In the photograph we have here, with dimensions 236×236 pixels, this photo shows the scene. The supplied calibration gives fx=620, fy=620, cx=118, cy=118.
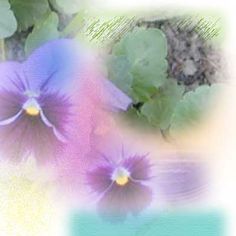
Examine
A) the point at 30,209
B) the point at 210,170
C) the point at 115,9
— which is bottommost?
the point at 30,209

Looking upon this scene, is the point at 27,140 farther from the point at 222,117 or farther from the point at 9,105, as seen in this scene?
the point at 222,117

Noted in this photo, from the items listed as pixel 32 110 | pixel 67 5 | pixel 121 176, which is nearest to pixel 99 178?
pixel 121 176

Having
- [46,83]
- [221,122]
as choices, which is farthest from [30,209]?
[221,122]

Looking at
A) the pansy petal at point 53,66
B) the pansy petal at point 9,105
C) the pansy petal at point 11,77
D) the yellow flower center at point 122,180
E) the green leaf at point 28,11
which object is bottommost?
the yellow flower center at point 122,180

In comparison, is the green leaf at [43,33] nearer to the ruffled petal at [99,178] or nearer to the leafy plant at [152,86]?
the leafy plant at [152,86]

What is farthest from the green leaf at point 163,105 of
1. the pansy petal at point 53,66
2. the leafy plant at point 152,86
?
the pansy petal at point 53,66

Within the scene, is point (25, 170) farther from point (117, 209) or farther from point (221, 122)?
point (221, 122)

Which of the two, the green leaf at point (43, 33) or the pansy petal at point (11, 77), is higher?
the green leaf at point (43, 33)
